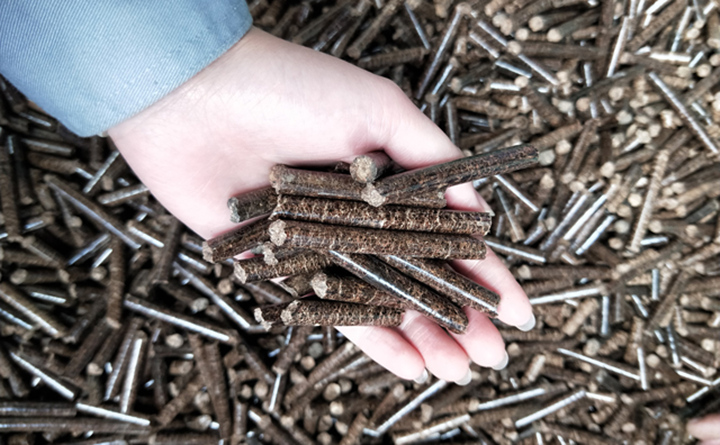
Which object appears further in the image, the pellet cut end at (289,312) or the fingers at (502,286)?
the fingers at (502,286)

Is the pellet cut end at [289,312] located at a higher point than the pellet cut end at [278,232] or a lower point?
lower

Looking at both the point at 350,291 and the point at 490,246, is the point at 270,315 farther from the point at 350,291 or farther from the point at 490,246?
the point at 490,246

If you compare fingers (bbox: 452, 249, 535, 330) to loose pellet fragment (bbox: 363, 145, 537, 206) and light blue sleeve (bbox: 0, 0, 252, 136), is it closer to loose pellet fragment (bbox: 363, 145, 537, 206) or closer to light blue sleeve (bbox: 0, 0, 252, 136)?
loose pellet fragment (bbox: 363, 145, 537, 206)

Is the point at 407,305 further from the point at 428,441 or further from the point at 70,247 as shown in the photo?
the point at 70,247

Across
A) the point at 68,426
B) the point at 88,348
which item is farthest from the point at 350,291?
the point at 68,426

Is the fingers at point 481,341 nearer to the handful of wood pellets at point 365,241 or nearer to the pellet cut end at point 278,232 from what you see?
the handful of wood pellets at point 365,241

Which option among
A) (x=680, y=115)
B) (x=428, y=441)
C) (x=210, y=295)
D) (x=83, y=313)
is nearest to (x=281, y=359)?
(x=210, y=295)

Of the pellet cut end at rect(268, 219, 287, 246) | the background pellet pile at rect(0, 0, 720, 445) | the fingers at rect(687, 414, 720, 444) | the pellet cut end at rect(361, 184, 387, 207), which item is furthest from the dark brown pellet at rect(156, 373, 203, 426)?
the fingers at rect(687, 414, 720, 444)

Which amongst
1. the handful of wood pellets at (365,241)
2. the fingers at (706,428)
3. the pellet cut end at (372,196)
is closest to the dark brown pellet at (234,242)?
the handful of wood pellets at (365,241)
